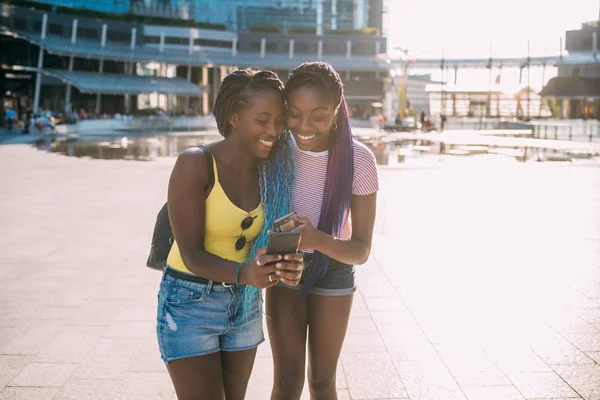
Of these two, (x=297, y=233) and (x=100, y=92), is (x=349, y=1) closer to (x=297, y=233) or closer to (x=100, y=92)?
(x=100, y=92)

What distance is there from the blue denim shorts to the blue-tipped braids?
4.3 inches

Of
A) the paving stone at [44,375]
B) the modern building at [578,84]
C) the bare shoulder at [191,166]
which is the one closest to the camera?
the bare shoulder at [191,166]

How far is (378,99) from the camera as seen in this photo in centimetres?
8225

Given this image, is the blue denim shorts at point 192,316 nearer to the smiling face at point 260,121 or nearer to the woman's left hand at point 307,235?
the woman's left hand at point 307,235

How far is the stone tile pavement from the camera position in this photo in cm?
421

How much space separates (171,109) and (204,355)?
70276 millimetres

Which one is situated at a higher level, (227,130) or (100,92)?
(100,92)

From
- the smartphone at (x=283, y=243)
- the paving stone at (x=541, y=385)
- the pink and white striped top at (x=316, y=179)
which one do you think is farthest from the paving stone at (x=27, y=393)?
the paving stone at (x=541, y=385)

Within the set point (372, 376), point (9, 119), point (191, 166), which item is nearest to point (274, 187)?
point (191, 166)

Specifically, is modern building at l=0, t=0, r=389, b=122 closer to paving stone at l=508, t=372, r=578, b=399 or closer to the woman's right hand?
paving stone at l=508, t=372, r=578, b=399

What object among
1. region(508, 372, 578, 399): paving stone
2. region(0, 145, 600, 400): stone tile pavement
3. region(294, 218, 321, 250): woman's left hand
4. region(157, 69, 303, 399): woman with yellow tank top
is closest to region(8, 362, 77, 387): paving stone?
region(0, 145, 600, 400): stone tile pavement

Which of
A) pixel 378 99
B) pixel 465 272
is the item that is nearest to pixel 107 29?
pixel 378 99

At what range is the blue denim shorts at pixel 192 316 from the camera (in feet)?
8.23

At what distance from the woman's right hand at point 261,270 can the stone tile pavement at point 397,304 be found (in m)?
1.92
